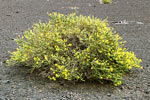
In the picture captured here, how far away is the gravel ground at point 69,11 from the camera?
9.40 feet

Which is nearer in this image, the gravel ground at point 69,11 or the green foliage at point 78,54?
the gravel ground at point 69,11

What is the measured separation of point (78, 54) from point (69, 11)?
5307mm

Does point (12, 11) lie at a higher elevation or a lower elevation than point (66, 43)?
higher

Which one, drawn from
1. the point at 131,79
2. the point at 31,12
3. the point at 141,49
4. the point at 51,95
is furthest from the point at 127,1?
the point at 51,95

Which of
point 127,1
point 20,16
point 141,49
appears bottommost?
point 141,49

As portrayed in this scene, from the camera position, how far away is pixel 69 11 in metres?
8.29

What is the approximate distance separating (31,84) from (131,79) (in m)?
1.41

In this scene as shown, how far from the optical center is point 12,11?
27.3ft

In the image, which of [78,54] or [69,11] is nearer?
[78,54]

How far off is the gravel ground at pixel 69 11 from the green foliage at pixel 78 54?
0.51 feet

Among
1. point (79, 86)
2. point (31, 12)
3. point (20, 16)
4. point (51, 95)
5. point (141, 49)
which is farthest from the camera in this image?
point (31, 12)

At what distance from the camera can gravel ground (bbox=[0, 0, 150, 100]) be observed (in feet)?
9.40

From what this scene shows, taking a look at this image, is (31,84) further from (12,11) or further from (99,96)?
(12,11)

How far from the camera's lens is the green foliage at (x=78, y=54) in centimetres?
302
